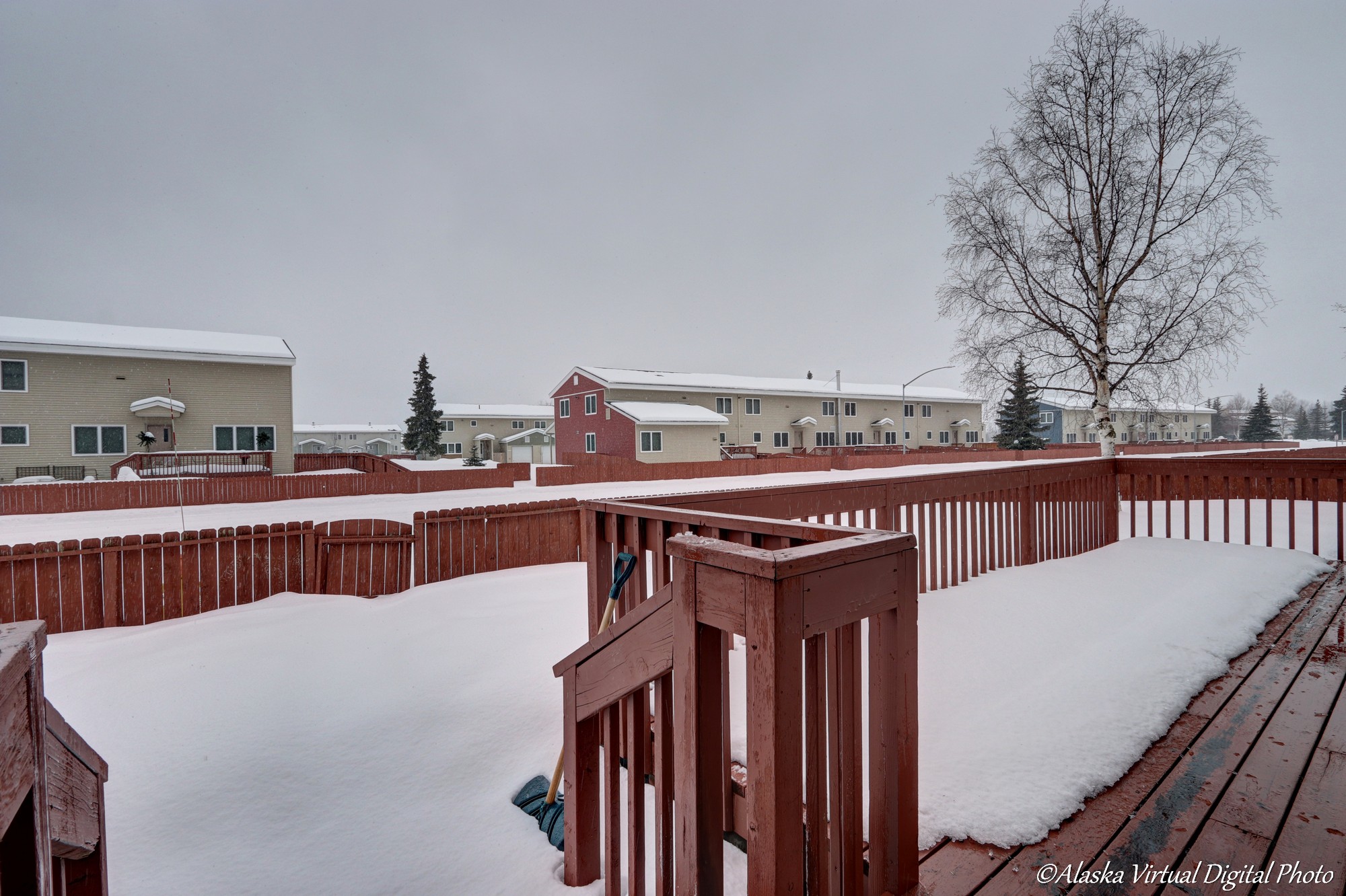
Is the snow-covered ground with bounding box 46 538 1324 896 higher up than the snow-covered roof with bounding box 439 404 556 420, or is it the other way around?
the snow-covered roof with bounding box 439 404 556 420

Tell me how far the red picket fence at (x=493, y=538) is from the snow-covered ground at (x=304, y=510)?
171 centimetres

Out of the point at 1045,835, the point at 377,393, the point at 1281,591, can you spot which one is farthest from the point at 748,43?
the point at 377,393

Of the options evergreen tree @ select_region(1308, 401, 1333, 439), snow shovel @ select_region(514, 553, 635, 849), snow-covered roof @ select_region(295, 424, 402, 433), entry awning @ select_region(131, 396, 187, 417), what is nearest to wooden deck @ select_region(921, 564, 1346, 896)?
snow shovel @ select_region(514, 553, 635, 849)

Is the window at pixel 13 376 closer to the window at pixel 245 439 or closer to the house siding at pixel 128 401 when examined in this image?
the house siding at pixel 128 401

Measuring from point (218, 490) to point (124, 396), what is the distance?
29.3ft

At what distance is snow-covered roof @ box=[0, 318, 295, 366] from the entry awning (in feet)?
5.90

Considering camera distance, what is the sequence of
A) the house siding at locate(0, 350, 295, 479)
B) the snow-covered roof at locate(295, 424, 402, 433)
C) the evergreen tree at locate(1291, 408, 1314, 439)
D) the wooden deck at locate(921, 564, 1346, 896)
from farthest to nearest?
the evergreen tree at locate(1291, 408, 1314, 439) < the snow-covered roof at locate(295, 424, 402, 433) < the house siding at locate(0, 350, 295, 479) < the wooden deck at locate(921, 564, 1346, 896)

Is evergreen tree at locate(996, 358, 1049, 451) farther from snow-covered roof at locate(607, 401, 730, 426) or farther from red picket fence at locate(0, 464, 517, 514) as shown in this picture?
red picket fence at locate(0, 464, 517, 514)

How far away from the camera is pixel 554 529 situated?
321 inches

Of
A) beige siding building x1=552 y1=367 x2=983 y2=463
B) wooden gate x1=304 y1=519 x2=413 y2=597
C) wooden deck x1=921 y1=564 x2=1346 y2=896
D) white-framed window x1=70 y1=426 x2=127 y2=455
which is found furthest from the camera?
beige siding building x1=552 y1=367 x2=983 y2=463

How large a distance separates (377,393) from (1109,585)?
135223mm

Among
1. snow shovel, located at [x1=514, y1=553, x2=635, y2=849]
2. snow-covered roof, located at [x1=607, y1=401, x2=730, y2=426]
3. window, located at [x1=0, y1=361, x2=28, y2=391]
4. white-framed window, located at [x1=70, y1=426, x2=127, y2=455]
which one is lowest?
snow shovel, located at [x1=514, y1=553, x2=635, y2=849]

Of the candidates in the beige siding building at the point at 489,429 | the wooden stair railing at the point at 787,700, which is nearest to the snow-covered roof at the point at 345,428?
the beige siding building at the point at 489,429

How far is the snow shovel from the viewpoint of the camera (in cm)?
264
